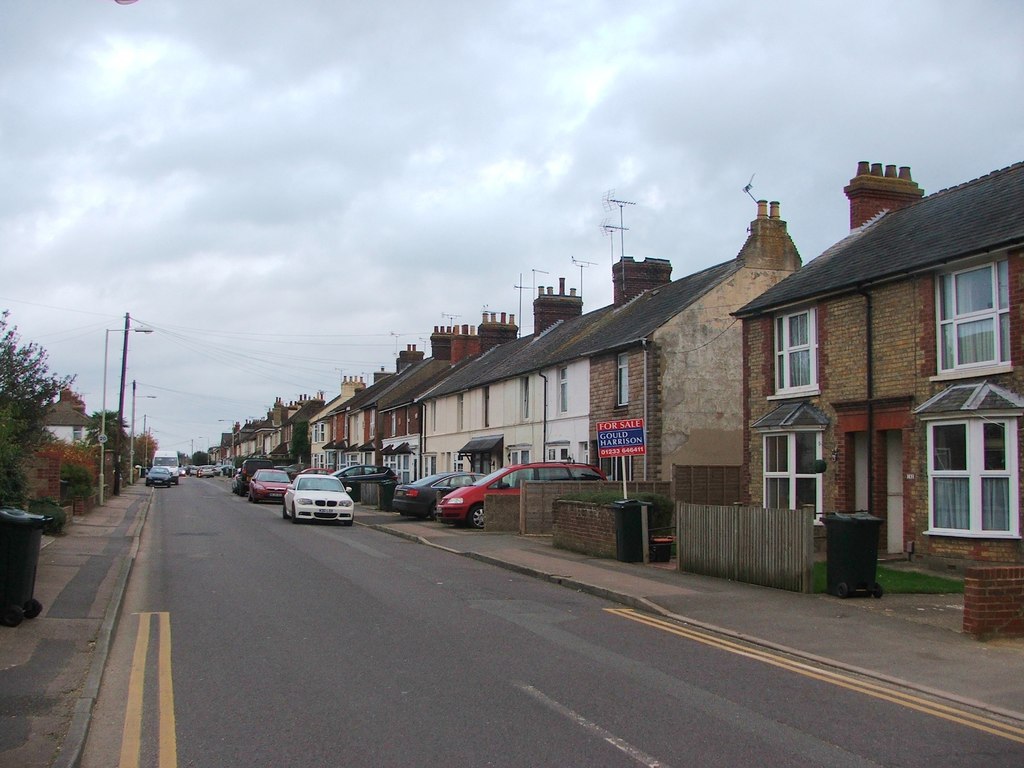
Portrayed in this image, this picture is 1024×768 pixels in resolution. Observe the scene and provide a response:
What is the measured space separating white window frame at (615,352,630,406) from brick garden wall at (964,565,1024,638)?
17.4m

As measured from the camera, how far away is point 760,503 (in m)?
20.4

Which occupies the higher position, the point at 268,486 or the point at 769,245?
the point at 769,245

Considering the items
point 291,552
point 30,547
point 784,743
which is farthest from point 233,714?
point 291,552

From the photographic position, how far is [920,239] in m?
17.8

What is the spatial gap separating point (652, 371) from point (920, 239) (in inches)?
378

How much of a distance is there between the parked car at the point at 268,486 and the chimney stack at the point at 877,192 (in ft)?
82.7

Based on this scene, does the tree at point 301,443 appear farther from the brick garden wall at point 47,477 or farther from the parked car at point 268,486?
the brick garden wall at point 47,477

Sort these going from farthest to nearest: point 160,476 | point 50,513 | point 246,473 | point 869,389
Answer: point 160,476, point 246,473, point 50,513, point 869,389

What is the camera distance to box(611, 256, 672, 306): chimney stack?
1352 inches

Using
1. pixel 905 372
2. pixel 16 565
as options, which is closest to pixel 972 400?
pixel 905 372

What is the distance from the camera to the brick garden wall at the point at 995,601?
10.1 m

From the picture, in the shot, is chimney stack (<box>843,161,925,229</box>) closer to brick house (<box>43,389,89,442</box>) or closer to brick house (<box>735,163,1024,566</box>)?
brick house (<box>735,163,1024,566</box>)

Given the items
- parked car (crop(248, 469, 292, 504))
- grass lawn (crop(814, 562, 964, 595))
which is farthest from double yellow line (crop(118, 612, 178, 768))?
parked car (crop(248, 469, 292, 504))

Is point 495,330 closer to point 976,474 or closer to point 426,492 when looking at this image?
point 426,492
